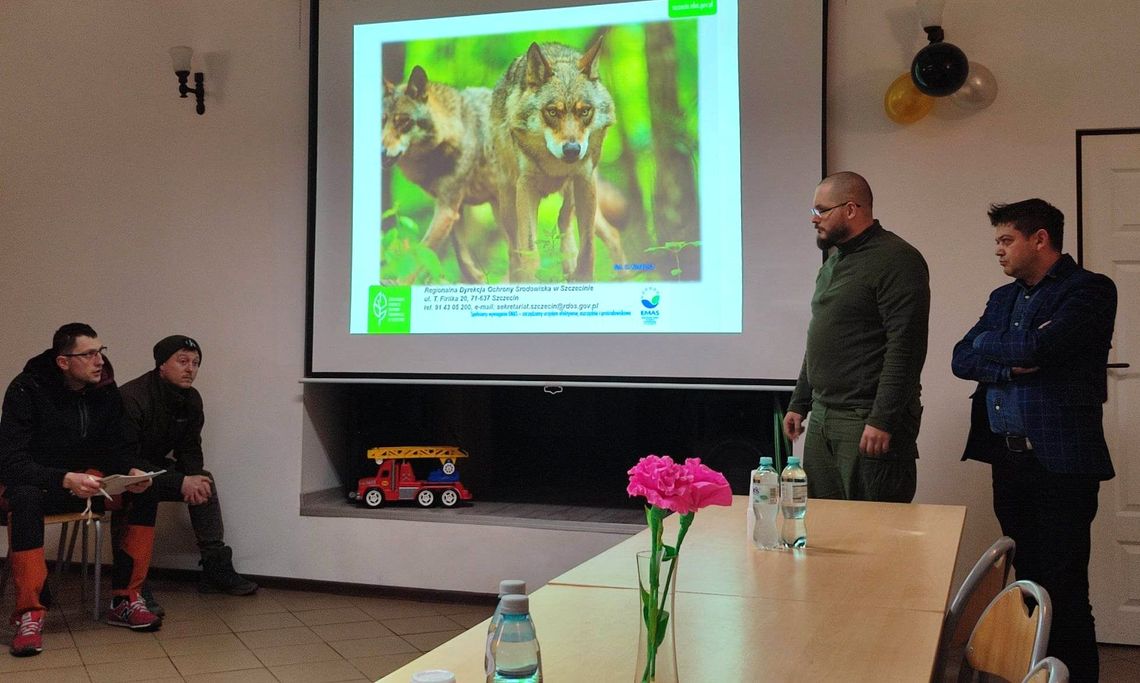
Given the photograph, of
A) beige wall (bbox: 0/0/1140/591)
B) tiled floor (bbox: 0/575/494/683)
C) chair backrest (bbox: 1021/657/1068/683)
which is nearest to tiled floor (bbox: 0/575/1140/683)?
tiled floor (bbox: 0/575/494/683)

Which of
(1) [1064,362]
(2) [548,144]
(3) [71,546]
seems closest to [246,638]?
(3) [71,546]

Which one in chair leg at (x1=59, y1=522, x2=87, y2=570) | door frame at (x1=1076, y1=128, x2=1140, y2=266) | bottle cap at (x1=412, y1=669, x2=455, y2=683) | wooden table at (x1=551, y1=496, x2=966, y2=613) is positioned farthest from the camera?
chair leg at (x1=59, y1=522, x2=87, y2=570)

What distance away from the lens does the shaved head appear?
9.78 feet

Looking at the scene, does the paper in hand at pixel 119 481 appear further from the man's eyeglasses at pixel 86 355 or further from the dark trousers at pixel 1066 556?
the dark trousers at pixel 1066 556

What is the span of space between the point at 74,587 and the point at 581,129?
3.06 meters

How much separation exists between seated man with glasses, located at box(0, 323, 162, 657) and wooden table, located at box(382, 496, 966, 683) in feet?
8.44

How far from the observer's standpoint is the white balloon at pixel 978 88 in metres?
3.82

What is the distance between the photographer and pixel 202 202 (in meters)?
4.91

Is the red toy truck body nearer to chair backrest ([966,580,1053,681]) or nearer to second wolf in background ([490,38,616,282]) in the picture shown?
second wolf in background ([490,38,616,282])

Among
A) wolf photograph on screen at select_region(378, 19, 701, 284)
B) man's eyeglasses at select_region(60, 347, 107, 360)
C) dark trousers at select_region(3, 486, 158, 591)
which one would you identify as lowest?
dark trousers at select_region(3, 486, 158, 591)

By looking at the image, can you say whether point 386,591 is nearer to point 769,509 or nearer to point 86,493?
point 86,493

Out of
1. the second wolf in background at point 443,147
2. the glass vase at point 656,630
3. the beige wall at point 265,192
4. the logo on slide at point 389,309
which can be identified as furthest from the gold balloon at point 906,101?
the glass vase at point 656,630

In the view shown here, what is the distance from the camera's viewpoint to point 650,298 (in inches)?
171

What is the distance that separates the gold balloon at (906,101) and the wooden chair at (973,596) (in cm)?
238
